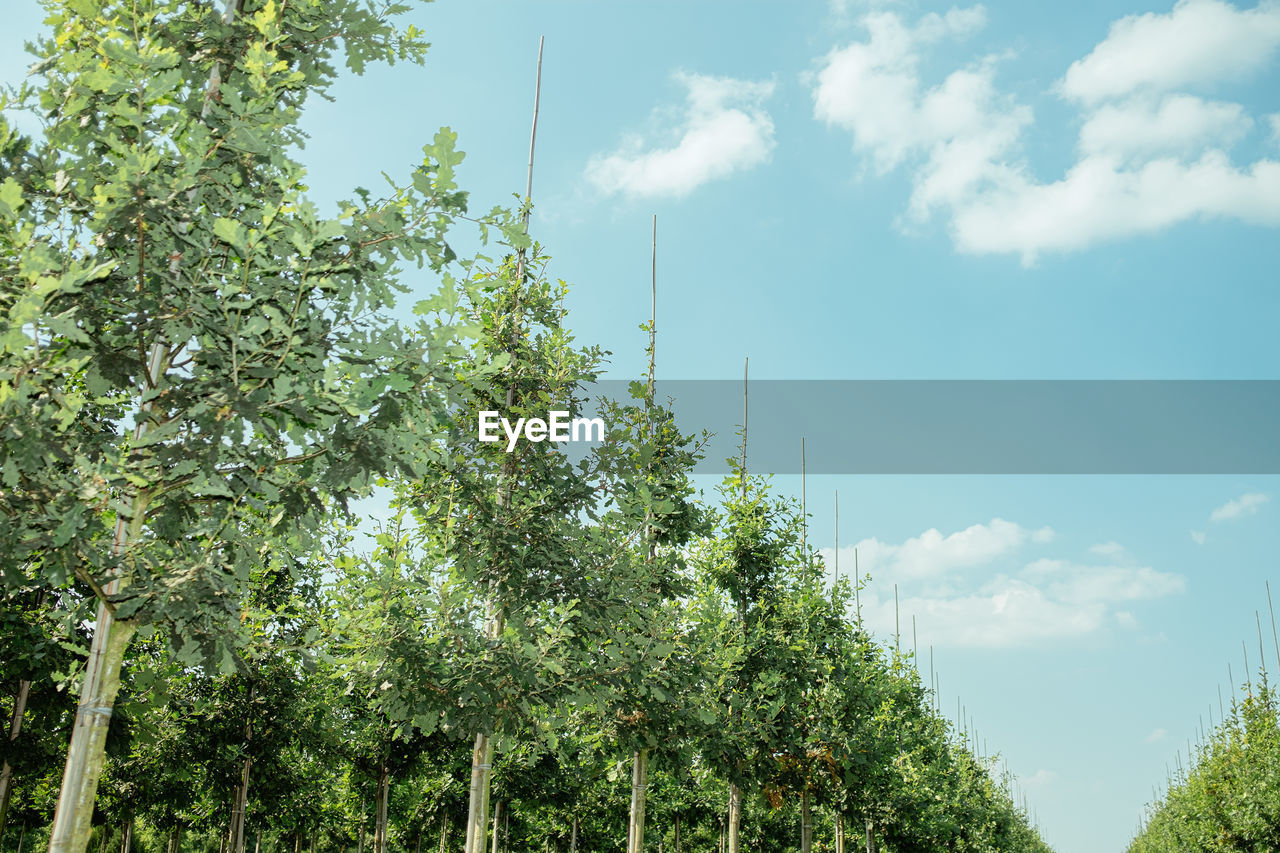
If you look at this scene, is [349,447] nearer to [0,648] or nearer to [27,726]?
[0,648]

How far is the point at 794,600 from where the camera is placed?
2070 cm

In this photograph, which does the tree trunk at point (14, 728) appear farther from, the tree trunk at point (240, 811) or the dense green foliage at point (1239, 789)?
the dense green foliage at point (1239, 789)

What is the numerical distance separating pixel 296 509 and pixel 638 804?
10.3 m

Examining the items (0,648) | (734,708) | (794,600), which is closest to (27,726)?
(0,648)

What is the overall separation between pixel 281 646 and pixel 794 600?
49.4 ft

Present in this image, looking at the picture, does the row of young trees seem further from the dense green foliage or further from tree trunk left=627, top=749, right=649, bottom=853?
the dense green foliage

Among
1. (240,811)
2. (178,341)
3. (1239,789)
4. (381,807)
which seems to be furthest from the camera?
(1239,789)

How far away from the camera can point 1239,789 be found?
33.1 m

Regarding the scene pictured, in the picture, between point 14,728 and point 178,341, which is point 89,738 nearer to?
point 178,341

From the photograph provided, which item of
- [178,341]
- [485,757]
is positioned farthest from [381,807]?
[178,341]

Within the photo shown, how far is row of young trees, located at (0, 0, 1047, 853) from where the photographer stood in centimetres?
547

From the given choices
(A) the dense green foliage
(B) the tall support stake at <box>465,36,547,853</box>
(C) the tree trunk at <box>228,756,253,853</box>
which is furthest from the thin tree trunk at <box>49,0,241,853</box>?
(A) the dense green foliage

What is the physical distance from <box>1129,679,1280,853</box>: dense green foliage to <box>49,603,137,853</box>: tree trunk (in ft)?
113

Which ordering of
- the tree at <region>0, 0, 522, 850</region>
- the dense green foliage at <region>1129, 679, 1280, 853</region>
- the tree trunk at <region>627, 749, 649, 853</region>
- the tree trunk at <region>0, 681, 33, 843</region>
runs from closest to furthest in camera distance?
1. the tree at <region>0, 0, 522, 850</region>
2. the tree trunk at <region>0, 681, 33, 843</region>
3. the tree trunk at <region>627, 749, 649, 853</region>
4. the dense green foliage at <region>1129, 679, 1280, 853</region>
